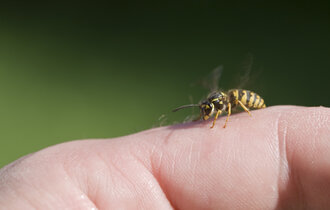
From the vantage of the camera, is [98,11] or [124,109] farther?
[98,11]

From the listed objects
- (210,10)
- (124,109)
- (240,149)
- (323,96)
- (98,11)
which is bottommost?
(323,96)

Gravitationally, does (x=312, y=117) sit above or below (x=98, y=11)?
below

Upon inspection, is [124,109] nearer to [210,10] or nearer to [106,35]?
[106,35]

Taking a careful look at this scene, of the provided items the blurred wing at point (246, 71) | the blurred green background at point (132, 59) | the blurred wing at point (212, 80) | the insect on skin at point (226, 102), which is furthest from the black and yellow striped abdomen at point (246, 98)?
the blurred green background at point (132, 59)

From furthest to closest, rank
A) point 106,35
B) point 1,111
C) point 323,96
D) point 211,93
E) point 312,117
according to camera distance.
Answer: point 106,35 → point 1,111 → point 323,96 → point 211,93 → point 312,117

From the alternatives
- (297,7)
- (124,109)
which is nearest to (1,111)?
(124,109)

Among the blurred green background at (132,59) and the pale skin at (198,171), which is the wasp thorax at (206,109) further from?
the blurred green background at (132,59)

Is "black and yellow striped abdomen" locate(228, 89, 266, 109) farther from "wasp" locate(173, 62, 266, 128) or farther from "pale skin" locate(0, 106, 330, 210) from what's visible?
"pale skin" locate(0, 106, 330, 210)
